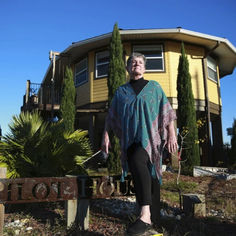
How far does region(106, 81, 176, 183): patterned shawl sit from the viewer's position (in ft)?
6.85

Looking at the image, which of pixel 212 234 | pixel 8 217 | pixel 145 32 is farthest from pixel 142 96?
pixel 145 32

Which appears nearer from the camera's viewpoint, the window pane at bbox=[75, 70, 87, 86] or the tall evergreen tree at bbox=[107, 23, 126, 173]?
the tall evergreen tree at bbox=[107, 23, 126, 173]

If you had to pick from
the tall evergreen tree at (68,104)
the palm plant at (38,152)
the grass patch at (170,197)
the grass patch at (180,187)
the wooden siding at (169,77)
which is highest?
the wooden siding at (169,77)

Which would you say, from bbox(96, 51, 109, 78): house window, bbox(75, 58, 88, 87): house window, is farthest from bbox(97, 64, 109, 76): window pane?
bbox(75, 58, 88, 87): house window

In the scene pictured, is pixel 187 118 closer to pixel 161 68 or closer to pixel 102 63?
pixel 161 68

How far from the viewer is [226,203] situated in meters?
4.22

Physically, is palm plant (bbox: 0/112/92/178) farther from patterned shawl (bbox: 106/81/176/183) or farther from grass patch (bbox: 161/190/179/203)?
patterned shawl (bbox: 106/81/176/183)

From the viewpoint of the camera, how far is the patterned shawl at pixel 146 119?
2.09 metres

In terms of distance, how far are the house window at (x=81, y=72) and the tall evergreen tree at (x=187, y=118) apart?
194 inches

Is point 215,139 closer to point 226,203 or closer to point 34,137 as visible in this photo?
point 226,203

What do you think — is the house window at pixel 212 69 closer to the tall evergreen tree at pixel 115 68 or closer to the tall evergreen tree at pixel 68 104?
the tall evergreen tree at pixel 115 68

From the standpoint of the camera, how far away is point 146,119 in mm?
2133

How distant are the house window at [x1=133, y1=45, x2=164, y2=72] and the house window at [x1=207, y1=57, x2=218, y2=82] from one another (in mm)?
2941

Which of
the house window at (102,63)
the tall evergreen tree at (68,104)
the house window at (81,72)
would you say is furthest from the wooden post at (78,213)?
the house window at (81,72)
